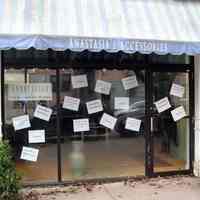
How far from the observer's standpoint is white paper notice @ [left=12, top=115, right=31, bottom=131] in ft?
23.6

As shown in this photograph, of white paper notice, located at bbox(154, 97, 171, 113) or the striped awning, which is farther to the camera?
white paper notice, located at bbox(154, 97, 171, 113)

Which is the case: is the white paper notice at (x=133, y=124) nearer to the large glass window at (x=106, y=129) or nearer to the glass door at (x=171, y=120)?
the large glass window at (x=106, y=129)

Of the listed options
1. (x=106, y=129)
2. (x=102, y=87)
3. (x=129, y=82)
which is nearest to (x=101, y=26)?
(x=102, y=87)

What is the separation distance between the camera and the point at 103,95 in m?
7.61

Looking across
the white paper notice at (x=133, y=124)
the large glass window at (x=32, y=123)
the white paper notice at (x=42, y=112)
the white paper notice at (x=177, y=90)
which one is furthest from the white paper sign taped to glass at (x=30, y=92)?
the white paper notice at (x=177, y=90)

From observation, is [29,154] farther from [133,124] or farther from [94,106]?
[133,124]

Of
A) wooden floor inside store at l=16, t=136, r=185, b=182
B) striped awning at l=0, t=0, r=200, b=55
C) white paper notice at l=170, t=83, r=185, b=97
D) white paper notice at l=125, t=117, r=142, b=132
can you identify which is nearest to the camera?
striped awning at l=0, t=0, r=200, b=55

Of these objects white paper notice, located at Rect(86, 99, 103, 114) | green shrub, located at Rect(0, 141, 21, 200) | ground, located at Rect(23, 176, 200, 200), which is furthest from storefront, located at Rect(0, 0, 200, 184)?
green shrub, located at Rect(0, 141, 21, 200)

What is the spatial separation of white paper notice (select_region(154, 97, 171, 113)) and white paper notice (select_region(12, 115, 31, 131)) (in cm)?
247

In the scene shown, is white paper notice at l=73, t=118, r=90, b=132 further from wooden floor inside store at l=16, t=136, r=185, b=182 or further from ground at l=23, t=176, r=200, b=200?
ground at l=23, t=176, r=200, b=200

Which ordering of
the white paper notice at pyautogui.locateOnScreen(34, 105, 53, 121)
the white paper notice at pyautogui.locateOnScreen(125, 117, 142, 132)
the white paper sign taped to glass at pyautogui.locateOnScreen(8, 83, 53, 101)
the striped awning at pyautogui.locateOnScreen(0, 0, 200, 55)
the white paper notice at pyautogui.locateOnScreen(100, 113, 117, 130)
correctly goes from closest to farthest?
1. the striped awning at pyautogui.locateOnScreen(0, 0, 200, 55)
2. the white paper sign taped to glass at pyautogui.locateOnScreen(8, 83, 53, 101)
3. the white paper notice at pyautogui.locateOnScreen(34, 105, 53, 121)
4. the white paper notice at pyautogui.locateOnScreen(100, 113, 117, 130)
5. the white paper notice at pyautogui.locateOnScreen(125, 117, 142, 132)

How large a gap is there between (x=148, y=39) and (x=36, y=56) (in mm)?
2031

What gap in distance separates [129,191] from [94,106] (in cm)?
170

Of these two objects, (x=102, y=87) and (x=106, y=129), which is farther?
(x=106, y=129)
